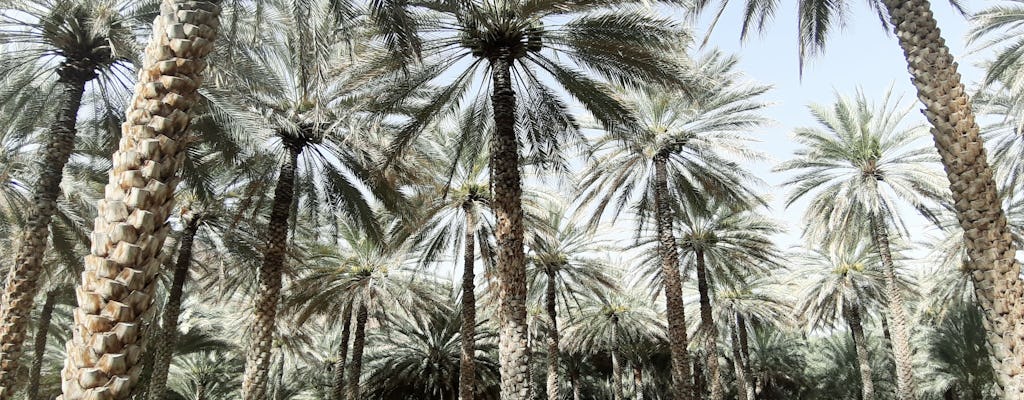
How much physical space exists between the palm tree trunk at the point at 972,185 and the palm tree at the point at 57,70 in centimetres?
1098

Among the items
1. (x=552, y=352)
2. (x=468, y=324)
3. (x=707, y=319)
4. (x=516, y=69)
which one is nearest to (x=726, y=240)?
(x=707, y=319)

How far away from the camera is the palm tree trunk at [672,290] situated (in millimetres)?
17250

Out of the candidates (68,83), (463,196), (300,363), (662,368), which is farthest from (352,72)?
(662,368)

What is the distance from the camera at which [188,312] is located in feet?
97.5

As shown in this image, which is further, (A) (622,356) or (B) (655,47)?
(A) (622,356)

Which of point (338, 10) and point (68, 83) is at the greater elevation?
point (68, 83)

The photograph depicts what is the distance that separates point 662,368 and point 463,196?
1022 inches

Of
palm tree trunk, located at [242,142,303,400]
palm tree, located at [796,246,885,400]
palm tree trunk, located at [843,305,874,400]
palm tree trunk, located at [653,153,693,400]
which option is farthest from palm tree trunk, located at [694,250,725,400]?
palm tree trunk, located at [242,142,303,400]

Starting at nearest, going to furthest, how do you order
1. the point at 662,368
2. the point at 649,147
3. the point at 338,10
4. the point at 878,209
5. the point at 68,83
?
the point at 338,10 < the point at 68,83 < the point at 649,147 < the point at 878,209 < the point at 662,368

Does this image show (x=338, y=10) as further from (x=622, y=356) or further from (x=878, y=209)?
(x=622, y=356)

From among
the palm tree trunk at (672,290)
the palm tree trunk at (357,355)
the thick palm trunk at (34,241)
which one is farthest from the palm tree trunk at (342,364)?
the thick palm trunk at (34,241)

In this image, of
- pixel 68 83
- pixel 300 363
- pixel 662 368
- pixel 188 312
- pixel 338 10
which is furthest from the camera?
pixel 662 368

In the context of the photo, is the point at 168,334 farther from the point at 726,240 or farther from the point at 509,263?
the point at 726,240

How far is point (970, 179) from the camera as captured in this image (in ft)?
22.0
